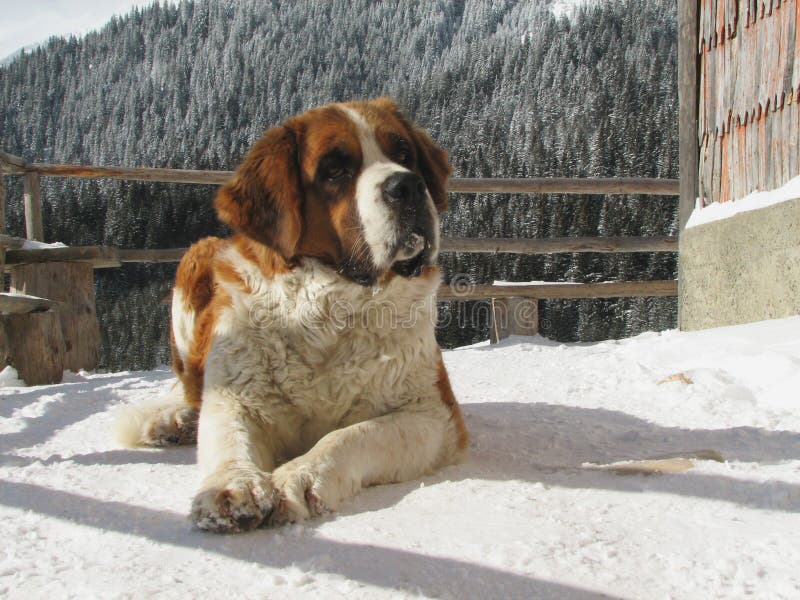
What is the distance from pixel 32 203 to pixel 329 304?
467 centimetres

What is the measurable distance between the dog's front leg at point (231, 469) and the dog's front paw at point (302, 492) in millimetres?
26

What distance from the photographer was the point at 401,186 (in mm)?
1896

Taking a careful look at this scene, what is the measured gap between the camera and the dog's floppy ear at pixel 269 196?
2.07 meters

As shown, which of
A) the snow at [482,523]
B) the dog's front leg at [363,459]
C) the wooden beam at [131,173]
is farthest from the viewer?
the wooden beam at [131,173]

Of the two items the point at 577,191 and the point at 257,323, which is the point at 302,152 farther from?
the point at 577,191

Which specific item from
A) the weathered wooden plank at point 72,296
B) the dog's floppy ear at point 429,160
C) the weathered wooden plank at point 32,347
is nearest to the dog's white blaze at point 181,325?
the dog's floppy ear at point 429,160

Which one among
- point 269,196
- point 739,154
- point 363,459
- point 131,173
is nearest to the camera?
point 363,459

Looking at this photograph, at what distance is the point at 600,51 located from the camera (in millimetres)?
27969

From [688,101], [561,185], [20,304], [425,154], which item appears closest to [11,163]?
[20,304]

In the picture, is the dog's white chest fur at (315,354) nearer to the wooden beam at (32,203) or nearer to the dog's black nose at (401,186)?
the dog's black nose at (401,186)

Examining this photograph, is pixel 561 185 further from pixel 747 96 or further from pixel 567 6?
pixel 567 6

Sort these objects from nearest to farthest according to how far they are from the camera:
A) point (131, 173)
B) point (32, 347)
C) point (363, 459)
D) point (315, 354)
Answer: point (363, 459)
point (315, 354)
point (32, 347)
point (131, 173)

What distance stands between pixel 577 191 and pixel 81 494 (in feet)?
17.4

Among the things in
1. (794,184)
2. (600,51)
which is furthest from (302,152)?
(600,51)
